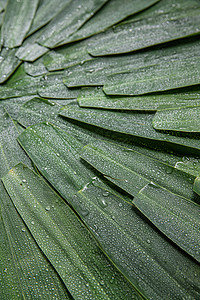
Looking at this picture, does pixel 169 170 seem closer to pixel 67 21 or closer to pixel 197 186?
pixel 197 186

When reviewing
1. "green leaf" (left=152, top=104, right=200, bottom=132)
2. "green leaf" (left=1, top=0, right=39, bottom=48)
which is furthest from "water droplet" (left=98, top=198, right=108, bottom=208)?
"green leaf" (left=1, top=0, right=39, bottom=48)

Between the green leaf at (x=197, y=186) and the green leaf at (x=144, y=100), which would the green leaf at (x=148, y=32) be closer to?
the green leaf at (x=144, y=100)

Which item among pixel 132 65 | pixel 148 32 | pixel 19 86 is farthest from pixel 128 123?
pixel 19 86

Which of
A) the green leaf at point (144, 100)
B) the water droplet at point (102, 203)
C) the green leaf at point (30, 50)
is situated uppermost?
the green leaf at point (30, 50)

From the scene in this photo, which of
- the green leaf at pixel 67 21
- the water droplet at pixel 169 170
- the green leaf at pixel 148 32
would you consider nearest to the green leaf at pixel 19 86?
the green leaf at pixel 67 21

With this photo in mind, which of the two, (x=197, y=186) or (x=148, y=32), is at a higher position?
(x=148, y=32)

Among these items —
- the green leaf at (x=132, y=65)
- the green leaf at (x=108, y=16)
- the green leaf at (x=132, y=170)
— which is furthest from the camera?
the green leaf at (x=108, y=16)

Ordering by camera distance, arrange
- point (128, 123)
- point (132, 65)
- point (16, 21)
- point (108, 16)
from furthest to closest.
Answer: point (16, 21), point (108, 16), point (132, 65), point (128, 123)
